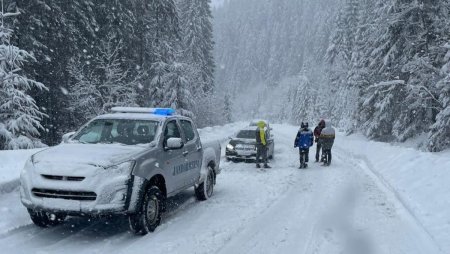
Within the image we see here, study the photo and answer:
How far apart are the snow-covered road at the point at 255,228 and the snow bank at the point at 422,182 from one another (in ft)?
0.61

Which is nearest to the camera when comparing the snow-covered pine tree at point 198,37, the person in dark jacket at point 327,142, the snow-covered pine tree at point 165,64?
the person in dark jacket at point 327,142

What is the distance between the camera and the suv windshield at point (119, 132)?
8195 millimetres

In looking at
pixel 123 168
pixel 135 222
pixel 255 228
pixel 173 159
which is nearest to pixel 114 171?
pixel 123 168

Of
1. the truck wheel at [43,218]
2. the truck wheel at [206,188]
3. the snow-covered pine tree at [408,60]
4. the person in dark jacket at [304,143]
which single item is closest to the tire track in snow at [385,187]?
the person in dark jacket at [304,143]

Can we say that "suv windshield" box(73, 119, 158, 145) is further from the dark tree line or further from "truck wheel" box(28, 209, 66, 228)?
Result: the dark tree line

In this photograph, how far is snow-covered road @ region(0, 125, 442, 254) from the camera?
22.4 feet

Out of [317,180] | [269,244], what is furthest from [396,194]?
[269,244]

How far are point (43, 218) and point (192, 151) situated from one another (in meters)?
3.47

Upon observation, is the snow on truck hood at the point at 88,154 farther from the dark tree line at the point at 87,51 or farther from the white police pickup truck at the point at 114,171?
the dark tree line at the point at 87,51

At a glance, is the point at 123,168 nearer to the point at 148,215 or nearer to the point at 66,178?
the point at 66,178

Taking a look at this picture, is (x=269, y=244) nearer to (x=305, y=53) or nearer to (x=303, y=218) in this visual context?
(x=303, y=218)

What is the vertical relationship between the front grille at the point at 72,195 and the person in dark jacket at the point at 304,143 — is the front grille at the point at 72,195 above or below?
above

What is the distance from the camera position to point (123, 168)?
6.93 metres

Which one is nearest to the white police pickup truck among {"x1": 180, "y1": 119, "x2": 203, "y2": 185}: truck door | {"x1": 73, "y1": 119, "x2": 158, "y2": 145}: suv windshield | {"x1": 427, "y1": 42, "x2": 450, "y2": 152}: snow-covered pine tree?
{"x1": 73, "y1": 119, "x2": 158, "y2": 145}: suv windshield
